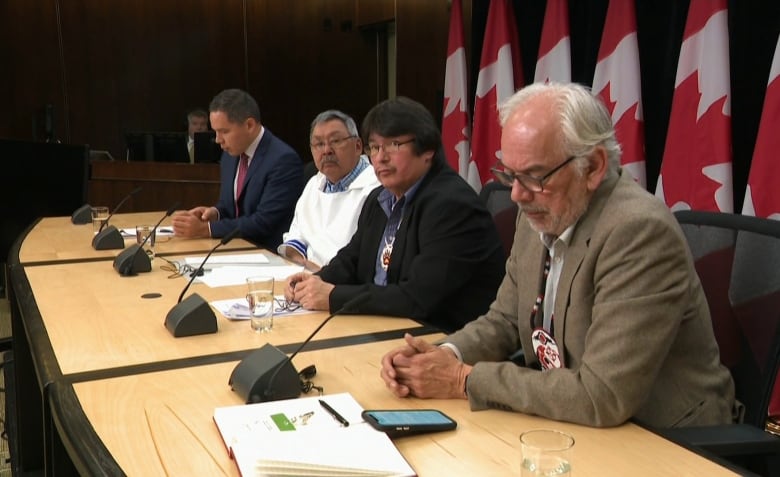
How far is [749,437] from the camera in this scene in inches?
52.2

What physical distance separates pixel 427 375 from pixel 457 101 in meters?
3.42

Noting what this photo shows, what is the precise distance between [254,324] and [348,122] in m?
1.48

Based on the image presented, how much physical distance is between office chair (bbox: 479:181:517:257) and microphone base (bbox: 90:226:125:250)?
4.96 feet

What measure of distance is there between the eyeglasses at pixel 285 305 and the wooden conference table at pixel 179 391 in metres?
0.08

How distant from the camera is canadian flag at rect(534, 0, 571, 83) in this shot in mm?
3820

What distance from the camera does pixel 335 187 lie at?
3.21 metres

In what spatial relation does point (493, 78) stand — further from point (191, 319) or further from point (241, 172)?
point (191, 319)

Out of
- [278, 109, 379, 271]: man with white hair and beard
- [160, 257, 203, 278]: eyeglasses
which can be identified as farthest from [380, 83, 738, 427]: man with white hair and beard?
[278, 109, 379, 271]: man with white hair and beard

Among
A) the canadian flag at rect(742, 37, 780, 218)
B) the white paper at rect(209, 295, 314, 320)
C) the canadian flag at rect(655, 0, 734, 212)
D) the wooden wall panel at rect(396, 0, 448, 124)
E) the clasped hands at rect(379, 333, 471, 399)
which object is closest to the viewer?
the clasped hands at rect(379, 333, 471, 399)

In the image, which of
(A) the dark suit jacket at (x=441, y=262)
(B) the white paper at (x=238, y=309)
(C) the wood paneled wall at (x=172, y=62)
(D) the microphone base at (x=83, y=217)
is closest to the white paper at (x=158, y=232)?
(D) the microphone base at (x=83, y=217)

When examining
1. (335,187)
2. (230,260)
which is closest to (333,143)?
(335,187)

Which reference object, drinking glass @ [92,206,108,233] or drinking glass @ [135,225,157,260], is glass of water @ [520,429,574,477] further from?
drinking glass @ [92,206,108,233]

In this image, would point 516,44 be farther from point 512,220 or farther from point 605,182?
point 605,182

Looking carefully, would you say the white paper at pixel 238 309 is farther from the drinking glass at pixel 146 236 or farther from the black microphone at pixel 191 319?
the drinking glass at pixel 146 236
